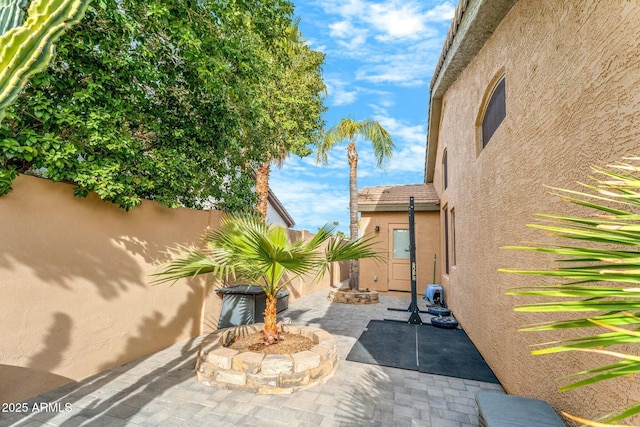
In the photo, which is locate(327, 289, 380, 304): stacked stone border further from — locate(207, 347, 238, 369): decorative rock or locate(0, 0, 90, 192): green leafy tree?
locate(0, 0, 90, 192): green leafy tree

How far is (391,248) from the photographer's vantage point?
11.8m

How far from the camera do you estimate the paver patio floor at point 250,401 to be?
3037mm

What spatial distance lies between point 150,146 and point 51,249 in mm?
2021

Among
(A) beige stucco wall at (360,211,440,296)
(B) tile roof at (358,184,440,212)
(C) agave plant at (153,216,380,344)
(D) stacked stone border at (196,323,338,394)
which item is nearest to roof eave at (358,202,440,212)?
(B) tile roof at (358,184,440,212)

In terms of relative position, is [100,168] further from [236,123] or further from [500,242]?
[500,242]

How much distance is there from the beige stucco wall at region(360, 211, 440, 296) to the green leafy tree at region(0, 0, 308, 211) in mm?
6857

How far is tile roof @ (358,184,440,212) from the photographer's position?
11.3 meters

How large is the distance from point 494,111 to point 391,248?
7674mm

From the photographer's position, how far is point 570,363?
232 cm

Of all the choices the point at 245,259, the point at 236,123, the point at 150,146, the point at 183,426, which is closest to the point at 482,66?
the point at 236,123


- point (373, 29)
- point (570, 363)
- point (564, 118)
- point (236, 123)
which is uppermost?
point (373, 29)

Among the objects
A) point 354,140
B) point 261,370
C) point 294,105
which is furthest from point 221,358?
point 354,140

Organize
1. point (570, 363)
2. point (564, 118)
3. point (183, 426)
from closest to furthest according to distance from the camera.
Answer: point (570, 363)
point (564, 118)
point (183, 426)

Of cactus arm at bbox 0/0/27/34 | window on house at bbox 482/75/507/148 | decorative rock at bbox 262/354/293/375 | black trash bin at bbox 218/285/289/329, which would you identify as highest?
window on house at bbox 482/75/507/148
